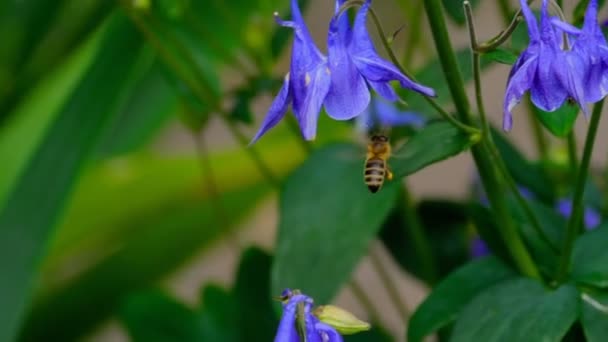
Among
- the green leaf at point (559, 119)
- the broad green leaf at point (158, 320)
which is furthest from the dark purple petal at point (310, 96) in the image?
the broad green leaf at point (158, 320)

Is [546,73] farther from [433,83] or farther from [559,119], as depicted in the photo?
[433,83]

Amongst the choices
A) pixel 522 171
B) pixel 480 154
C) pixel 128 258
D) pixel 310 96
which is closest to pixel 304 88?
pixel 310 96

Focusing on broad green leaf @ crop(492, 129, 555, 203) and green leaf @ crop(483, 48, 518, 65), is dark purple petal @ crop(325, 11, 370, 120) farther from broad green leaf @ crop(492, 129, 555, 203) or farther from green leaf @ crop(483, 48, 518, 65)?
broad green leaf @ crop(492, 129, 555, 203)

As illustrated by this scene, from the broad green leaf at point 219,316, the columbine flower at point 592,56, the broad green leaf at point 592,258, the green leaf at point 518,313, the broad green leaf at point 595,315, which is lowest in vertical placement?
the broad green leaf at point 595,315

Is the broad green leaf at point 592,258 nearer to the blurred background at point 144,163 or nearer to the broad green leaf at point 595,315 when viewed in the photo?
the broad green leaf at point 595,315

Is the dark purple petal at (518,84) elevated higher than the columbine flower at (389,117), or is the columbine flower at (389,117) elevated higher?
the dark purple petal at (518,84)
